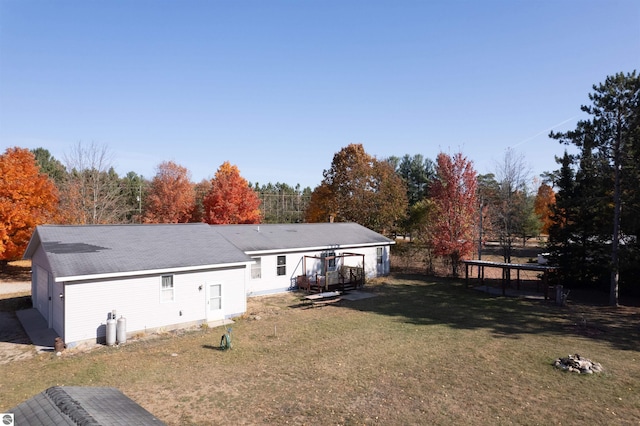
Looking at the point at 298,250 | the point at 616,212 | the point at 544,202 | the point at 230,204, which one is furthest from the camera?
the point at 544,202

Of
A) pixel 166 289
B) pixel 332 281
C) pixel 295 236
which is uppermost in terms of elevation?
pixel 295 236

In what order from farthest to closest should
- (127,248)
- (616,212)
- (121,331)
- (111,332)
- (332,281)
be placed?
1. (332,281)
2. (616,212)
3. (127,248)
4. (121,331)
5. (111,332)

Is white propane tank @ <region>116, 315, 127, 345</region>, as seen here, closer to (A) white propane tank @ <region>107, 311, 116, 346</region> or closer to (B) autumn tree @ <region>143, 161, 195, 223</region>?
(A) white propane tank @ <region>107, 311, 116, 346</region>

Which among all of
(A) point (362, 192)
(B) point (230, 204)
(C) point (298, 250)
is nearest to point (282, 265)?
(C) point (298, 250)

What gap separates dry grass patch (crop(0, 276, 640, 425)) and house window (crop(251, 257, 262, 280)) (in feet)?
15.7

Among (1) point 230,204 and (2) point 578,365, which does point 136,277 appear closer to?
(2) point 578,365

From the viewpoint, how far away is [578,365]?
12.0 meters

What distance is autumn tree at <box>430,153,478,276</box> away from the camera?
28062mm

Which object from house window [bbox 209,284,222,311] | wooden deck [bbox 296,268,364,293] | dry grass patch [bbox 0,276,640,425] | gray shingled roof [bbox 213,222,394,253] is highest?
gray shingled roof [bbox 213,222,394,253]

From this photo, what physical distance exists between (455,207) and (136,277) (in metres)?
22.2

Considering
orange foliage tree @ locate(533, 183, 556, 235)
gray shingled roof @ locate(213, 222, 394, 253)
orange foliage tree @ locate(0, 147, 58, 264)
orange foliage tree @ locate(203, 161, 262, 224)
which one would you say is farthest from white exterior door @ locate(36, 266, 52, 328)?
orange foliage tree @ locate(533, 183, 556, 235)

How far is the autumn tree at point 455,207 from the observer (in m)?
28.1

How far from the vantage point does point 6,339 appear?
14688mm

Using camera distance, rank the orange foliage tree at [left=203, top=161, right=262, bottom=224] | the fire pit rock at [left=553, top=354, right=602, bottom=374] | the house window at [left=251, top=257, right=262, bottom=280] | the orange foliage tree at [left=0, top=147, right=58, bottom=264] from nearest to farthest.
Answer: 1. the fire pit rock at [left=553, top=354, right=602, bottom=374]
2. the house window at [left=251, top=257, right=262, bottom=280]
3. the orange foliage tree at [left=0, top=147, right=58, bottom=264]
4. the orange foliage tree at [left=203, top=161, right=262, bottom=224]
